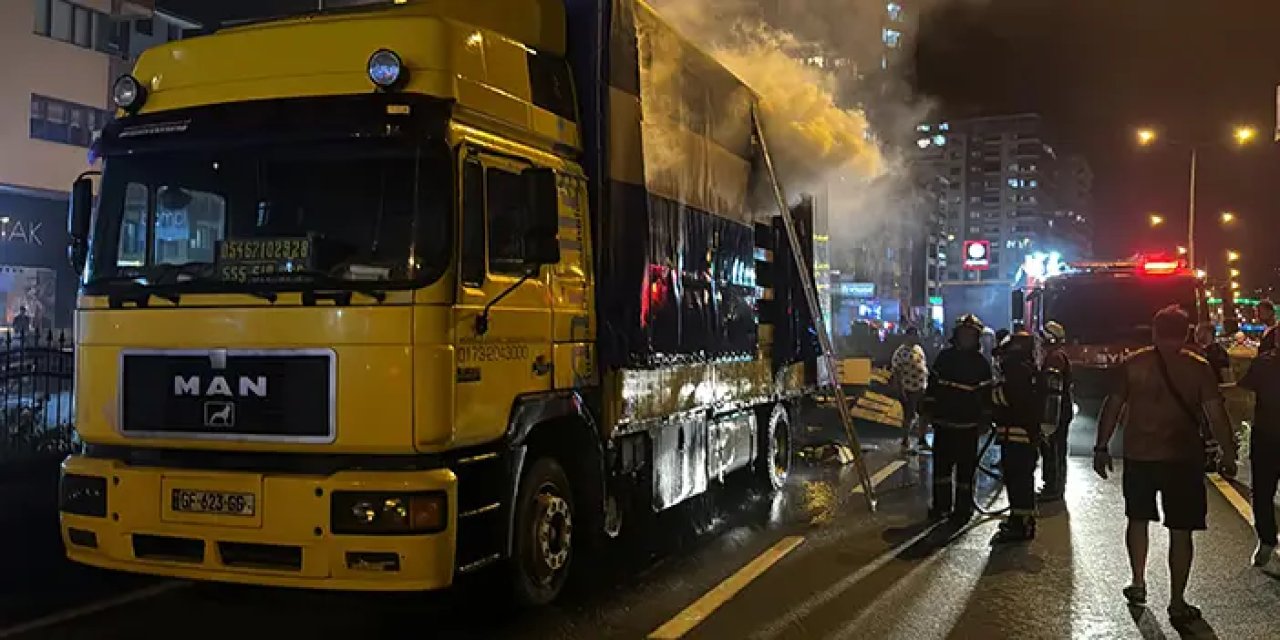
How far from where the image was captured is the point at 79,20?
32.5 meters

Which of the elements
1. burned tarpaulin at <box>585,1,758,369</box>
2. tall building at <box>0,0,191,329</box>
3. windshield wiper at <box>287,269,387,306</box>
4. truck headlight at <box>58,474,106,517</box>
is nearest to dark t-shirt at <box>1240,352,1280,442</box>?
burned tarpaulin at <box>585,1,758,369</box>

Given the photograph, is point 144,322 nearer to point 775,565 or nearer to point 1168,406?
→ point 775,565

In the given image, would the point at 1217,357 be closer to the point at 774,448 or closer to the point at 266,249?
the point at 774,448

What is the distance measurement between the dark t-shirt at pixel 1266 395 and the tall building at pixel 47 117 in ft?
97.2

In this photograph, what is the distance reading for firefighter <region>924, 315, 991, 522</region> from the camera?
902cm

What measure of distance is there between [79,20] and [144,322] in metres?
31.8

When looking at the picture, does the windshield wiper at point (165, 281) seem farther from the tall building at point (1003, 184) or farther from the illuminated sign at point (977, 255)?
the tall building at point (1003, 184)

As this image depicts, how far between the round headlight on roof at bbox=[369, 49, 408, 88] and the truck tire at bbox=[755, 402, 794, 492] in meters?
5.94

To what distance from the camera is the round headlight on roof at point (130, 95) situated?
590 cm

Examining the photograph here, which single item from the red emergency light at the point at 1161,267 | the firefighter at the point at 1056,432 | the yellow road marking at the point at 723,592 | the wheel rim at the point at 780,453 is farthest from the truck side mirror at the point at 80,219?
the red emergency light at the point at 1161,267

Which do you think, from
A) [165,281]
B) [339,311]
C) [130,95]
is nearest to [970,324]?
[339,311]

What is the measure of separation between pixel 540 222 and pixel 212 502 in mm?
2137

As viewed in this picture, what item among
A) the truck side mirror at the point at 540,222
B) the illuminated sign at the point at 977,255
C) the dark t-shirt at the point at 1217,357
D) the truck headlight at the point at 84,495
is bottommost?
the truck headlight at the point at 84,495

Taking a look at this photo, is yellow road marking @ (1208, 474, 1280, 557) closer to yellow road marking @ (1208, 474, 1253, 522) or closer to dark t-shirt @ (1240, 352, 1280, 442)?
yellow road marking @ (1208, 474, 1253, 522)
